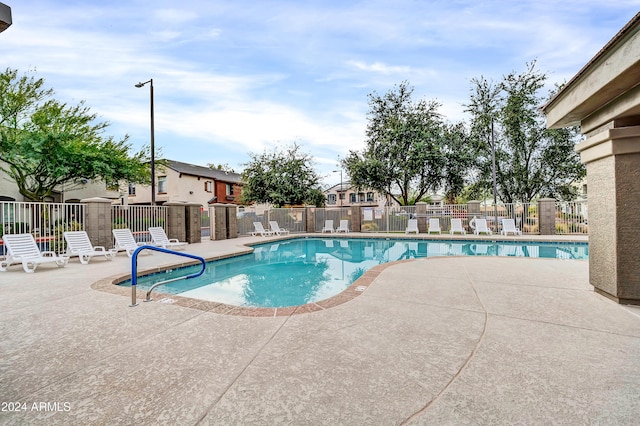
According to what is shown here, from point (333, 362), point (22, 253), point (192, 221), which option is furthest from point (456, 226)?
point (22, 253)

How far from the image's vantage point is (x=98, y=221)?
9344 mm

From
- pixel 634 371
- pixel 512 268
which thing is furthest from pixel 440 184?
pixel 634 371

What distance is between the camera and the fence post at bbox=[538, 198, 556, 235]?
Answer: 580 inches

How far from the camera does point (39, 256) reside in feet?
22.6

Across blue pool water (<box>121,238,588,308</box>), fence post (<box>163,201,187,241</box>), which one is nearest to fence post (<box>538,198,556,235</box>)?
blue pool water (<box>121,238,588,308</box>)

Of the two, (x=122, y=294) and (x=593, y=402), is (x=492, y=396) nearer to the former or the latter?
(x=593, y=402)

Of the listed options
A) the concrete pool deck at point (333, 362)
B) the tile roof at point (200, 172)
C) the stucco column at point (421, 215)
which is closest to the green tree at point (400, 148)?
the stucco column at point (421, 215)

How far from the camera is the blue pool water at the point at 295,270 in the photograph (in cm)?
580

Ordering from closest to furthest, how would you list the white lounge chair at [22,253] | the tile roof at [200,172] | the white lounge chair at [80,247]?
the white lounge chair at [22,253] → the white lounge chair at [80,247] → the tile roof at [200,172]

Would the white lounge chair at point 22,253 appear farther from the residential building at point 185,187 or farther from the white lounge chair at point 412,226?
the residential building at point 185,187

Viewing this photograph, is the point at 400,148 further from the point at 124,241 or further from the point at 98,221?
the point at 98,221

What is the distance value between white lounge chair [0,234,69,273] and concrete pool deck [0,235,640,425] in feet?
11.1

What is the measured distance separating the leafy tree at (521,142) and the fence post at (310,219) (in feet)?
40.2

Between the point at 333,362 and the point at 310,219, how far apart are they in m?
17.8
